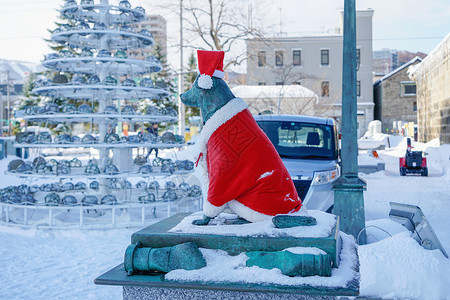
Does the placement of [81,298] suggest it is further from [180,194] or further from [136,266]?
[180,194]

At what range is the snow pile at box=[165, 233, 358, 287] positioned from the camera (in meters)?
2.48

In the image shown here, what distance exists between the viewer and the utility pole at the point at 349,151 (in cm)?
656

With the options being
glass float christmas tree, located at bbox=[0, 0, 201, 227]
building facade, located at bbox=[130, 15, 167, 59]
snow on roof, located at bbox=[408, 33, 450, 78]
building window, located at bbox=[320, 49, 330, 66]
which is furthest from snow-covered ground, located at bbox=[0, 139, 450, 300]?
building window, located at bbox=[320, 49, 330, 66]

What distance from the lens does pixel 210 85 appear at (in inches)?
122

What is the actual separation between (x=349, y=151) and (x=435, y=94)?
796 inches

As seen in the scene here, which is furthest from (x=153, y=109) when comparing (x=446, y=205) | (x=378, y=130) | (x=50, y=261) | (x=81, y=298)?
(x=378, y=130)

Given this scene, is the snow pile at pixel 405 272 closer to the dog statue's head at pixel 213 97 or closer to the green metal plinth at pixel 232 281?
the green metal plinth at pixel 232 281

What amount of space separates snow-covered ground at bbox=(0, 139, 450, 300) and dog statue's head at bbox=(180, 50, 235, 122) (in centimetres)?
305

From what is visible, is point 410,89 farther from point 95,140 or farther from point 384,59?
point 384,59

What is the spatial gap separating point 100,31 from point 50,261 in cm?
509

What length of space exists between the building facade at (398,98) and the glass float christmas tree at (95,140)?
140 feet

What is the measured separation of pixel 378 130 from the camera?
4166 centimetres

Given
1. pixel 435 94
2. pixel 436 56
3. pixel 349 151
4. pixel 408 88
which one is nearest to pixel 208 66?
pixel 349 151

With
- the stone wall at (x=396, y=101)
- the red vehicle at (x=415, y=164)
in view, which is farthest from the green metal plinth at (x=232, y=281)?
the stone wall at (x=396, y=101)
